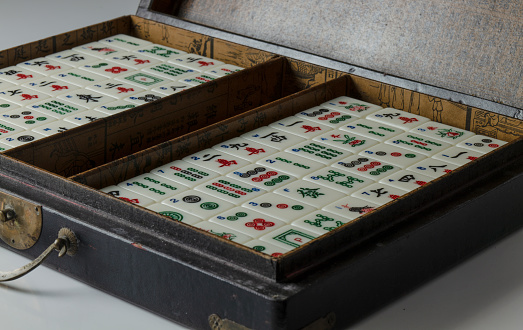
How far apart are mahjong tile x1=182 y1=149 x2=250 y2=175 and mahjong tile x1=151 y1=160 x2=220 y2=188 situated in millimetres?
25

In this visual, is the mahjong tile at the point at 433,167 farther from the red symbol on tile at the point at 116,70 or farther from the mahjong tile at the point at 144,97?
the red symbol on tile at the point at 116,70

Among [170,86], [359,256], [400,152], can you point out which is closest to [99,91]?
[170,86]

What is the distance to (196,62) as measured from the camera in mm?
4047

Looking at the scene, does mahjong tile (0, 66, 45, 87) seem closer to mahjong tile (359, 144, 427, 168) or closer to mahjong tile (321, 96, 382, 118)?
mahjong tile (321, 96, 382, 118)

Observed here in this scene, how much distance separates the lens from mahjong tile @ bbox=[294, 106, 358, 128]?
11.5ft

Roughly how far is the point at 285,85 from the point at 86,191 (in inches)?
53.8

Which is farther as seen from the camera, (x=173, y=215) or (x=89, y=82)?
(x=89, y=82)

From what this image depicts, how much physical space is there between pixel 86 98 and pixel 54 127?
0.30 metres

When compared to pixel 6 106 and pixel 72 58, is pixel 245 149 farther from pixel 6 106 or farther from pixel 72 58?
pixel 72 58

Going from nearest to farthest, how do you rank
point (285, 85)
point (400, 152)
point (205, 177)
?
point (205, 177), point (400, 152), point (285, 85)

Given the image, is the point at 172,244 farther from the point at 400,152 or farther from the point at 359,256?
the point at 400,152

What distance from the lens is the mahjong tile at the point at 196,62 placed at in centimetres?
399

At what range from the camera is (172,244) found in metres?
2.65

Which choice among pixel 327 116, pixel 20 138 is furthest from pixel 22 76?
pixel 327 116
